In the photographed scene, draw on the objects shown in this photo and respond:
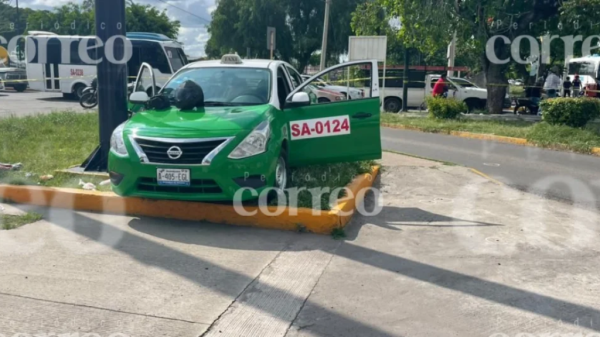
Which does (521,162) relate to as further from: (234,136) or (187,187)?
(187,187)

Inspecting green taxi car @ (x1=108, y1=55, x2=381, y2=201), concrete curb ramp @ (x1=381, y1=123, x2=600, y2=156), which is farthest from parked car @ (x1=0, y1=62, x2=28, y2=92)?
green taxi car @ (x1=108, y1=55, x2=381, y2=201)

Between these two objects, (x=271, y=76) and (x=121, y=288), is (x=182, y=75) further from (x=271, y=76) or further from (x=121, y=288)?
(x=121, y=288)

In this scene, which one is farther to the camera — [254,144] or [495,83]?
[495,83]

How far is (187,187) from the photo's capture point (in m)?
5.92

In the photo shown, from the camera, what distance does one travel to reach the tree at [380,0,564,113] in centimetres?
1762

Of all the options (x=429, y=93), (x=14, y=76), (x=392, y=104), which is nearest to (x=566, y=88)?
(x=429, y=93)

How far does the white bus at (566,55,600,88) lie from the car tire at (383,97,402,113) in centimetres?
799

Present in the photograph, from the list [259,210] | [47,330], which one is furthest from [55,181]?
[47,330]

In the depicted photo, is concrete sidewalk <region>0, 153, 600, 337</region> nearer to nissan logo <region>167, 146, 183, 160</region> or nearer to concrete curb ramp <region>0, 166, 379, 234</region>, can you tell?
concrete curb ramp <region>0, 166, 379, 234</region>

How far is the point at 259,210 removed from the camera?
6215 millimetres

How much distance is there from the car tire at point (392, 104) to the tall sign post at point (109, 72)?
1656 centimetres

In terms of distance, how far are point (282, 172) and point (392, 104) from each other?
17.3 meters

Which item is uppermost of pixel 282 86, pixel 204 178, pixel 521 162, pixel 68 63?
pixel 68 63

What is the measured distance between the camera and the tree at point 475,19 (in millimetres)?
17625
